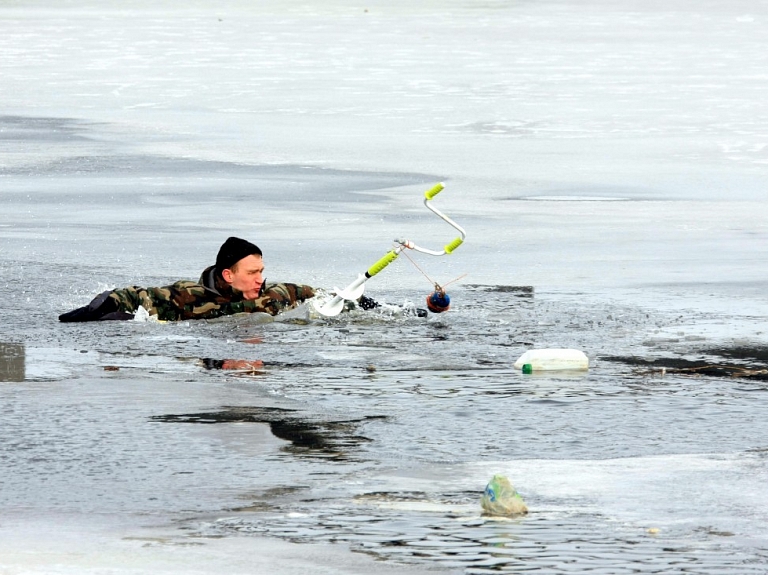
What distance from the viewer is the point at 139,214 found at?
15.3m

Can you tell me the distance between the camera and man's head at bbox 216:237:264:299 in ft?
34.1

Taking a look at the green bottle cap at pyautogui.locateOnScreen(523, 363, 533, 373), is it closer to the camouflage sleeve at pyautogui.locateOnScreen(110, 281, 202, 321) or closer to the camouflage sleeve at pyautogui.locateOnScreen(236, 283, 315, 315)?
the camouflage sleeve at pyautogui.locateOnScreen(236, 283, 315, 315)

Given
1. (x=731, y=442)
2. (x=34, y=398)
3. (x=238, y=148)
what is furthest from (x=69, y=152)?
(x=731, y=442)

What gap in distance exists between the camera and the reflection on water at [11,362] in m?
8.77

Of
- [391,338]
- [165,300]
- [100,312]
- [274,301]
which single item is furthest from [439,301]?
[100,312]

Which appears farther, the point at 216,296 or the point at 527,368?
the point at 216,296

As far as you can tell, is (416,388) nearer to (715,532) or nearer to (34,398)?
(34,398)

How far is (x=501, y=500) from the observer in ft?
→ 19.7

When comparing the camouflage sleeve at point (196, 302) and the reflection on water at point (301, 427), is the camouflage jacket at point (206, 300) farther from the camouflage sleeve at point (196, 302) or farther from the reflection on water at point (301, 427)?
the reflection on water at point (301, 427)

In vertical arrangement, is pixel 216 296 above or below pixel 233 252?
below

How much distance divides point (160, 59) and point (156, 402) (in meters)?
25.5

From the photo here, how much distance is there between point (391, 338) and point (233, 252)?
111 cm

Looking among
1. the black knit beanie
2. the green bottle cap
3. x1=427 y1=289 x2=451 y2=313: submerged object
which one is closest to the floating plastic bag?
the green bottle cap

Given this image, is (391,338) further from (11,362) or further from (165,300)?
(11,362)
